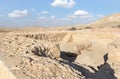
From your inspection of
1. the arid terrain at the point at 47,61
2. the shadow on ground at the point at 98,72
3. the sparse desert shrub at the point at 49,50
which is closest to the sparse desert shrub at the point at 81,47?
the arid terrain at the point at 47,61

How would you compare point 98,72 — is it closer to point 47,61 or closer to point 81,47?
point 47,61

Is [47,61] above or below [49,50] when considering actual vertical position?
above

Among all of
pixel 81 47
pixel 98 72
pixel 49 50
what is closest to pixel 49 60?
pixel 98 72

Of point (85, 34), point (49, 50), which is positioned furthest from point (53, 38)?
point (49, 50)

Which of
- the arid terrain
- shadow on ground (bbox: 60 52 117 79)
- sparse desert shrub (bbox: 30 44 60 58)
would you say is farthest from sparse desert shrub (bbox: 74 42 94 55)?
sparse desert shrub (bbox: 30 44 60 58)

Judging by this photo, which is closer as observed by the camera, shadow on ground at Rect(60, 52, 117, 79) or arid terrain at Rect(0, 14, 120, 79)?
arid terrain at Rect(0, 14, 120, 79)

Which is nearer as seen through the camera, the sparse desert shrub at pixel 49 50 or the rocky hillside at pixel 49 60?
the rocky hillside at pixel 49 60

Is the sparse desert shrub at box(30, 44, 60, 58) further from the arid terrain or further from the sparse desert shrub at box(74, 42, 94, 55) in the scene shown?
the sparse desert shrub at box(74, 42, 94, 55)

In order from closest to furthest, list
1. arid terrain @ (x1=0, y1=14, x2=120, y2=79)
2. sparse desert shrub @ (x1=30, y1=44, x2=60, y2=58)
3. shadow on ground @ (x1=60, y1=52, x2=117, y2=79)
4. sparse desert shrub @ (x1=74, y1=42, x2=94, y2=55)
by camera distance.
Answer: arid terrain @ (x1=0, y1=14, x2=120, y2=79) < shadow on ground @ (x1=60, y1=52, x2=117, y2=79) < sparse desert shrub @ (x1=30, y1=44, x2=60, y2=58) < sparse desert shrub @ (x1=74, y1=42, x2=94, y2=55)

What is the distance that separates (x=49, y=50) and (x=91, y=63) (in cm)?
517

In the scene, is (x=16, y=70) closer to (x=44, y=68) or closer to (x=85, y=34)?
(x=44, y=68)

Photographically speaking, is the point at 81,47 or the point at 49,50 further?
the point at 81,47

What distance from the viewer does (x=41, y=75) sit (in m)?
7.31

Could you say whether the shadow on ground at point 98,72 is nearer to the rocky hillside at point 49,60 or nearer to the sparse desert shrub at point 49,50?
the rocky hillside at point 49,60
